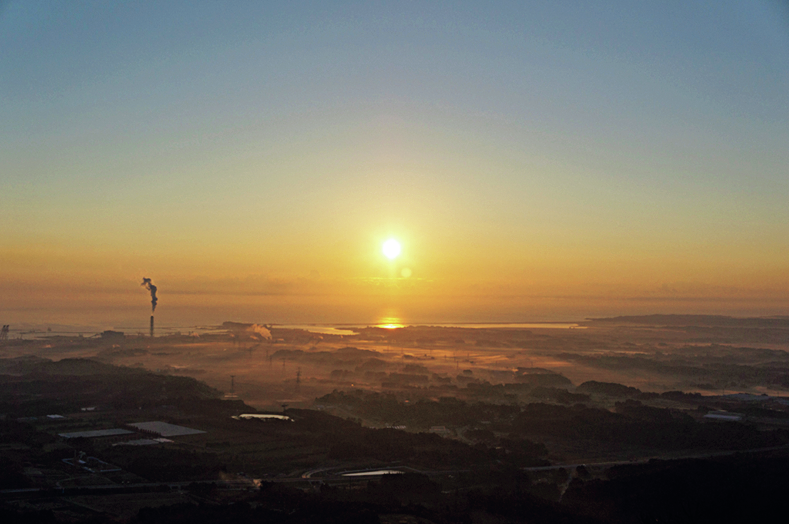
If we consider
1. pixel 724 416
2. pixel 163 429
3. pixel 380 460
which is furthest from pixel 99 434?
pixel 724 416

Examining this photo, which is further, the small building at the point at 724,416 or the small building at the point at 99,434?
the small building at the point at 724,416

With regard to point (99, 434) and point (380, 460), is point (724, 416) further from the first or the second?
point (99, 434)

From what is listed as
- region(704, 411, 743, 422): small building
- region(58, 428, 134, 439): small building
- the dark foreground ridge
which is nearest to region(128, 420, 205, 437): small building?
the dark foreground ridge

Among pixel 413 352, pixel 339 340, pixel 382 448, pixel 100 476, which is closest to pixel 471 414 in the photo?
pixel 382 448

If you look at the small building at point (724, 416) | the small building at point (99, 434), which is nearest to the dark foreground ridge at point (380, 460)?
the small building at point (99, 434)

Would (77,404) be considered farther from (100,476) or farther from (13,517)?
(13,517)

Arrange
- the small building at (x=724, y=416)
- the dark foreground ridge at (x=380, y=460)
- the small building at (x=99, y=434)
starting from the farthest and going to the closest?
the small building at (x=724, y=416)
the small building at (x=99, y=434)
the dark foreground ridge at (x=380, y=460)

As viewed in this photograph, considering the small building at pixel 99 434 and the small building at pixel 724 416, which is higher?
the small building at pixel 99 434

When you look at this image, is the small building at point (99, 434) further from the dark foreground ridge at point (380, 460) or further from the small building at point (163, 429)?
the small building at point (163, 429)

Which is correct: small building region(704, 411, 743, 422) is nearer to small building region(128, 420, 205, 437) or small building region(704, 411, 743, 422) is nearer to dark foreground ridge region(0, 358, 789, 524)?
dark foreground ridge region(0, 358, 789, 524)

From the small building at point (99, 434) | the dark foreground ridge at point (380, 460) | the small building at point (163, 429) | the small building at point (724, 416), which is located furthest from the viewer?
the small building at point (724, 416)

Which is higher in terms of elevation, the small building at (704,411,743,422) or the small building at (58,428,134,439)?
the small building at (58,428,134,439)

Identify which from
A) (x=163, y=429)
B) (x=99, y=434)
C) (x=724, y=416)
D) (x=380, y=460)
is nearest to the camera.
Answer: (x=380, y=460)
